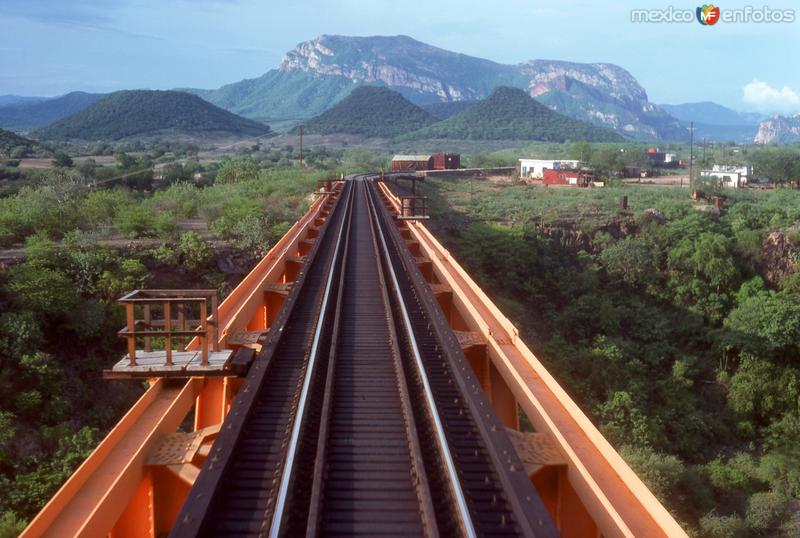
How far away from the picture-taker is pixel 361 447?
6.15 metres

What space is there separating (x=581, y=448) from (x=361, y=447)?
6.56 feet

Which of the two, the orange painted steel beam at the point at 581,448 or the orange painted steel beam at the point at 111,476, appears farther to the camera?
the orange painted steel beam at the point at 581,448

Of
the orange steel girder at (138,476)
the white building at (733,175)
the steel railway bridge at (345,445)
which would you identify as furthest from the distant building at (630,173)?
the orange steel girder at (138,476)

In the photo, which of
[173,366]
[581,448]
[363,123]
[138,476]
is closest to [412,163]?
[173,366]

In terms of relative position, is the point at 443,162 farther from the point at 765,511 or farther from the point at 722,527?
the point at 722,527

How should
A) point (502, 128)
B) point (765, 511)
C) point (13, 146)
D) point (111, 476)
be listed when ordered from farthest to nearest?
1. point (502, 128)
2. point (13, 146)
3. point (765, 511)
4. point (111, 476)

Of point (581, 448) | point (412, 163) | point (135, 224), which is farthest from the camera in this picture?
point (412, 163)

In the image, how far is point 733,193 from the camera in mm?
51656

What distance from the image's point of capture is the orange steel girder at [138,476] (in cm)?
466

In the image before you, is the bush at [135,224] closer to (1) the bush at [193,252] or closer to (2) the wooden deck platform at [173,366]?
(1) the bush at [193,252]

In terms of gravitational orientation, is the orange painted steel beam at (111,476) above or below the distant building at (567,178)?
below

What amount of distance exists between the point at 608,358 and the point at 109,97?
155 meters

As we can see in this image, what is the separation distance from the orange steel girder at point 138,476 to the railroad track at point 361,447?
59 cm

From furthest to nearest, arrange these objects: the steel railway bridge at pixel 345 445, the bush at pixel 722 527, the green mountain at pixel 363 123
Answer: the green mountain at pixel 363 123 < the bush at pixel 722 527 < the steel railway bridge at pixel 345 445
